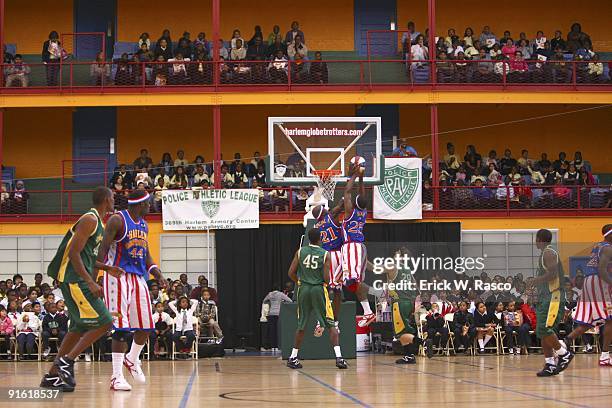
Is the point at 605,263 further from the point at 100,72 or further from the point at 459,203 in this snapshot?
the point at 100,72

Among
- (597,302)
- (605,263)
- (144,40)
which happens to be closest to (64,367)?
(605,263)

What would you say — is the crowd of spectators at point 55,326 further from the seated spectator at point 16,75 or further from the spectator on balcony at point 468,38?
the spectator on balcony at point 468,38

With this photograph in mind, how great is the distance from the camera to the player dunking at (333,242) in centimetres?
1795

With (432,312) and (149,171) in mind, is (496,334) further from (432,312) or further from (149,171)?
(149,171)

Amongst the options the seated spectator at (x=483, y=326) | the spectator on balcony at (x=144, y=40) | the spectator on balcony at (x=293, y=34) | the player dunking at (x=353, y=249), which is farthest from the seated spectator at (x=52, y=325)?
the spectator on balcony at (x=293, y=34)

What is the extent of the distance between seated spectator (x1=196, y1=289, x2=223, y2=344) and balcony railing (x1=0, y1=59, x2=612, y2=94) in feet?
26.7

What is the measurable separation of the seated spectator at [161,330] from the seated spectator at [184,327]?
0.15m

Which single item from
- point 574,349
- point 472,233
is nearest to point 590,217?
point 472,233

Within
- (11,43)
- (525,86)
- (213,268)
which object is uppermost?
(11,43)

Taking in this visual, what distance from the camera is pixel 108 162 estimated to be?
32.7 meters

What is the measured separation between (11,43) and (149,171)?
7.50 metres

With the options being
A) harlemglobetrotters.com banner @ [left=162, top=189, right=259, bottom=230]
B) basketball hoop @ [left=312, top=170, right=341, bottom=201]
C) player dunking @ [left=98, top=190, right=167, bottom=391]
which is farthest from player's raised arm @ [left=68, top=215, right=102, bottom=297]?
harlemglobetrotters.com banner @ [left=162, top=189, right=259, bottom=230]

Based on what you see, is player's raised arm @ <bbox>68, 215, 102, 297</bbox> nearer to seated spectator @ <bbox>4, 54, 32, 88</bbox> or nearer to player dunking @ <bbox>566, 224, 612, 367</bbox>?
player dunking @ <bbox>566, 224, 612, 367</bbox>

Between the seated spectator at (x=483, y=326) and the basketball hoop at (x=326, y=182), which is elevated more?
the basketball hoop at (x=326, y=182)
